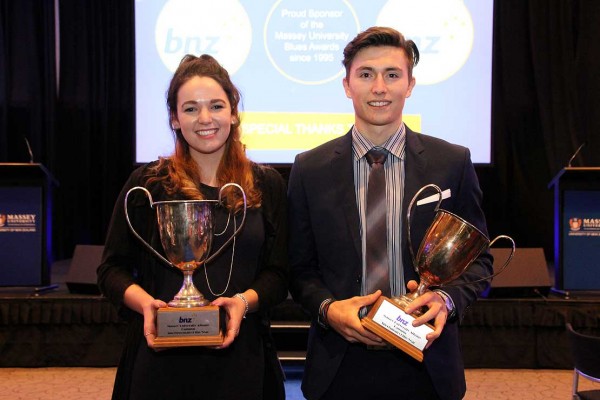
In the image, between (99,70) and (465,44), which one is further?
(99,70)

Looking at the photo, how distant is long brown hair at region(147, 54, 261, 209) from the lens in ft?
5.92

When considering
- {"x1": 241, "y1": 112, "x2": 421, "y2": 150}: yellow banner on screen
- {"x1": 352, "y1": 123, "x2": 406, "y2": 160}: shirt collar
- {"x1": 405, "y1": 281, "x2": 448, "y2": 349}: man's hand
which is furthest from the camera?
{"x1": 241, "y1": 112, "x2": 421, "y2": 150}: yellow banner on screen

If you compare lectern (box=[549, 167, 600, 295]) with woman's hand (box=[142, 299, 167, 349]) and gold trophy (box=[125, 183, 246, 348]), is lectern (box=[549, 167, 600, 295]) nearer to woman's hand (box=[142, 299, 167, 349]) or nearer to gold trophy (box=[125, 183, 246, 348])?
gold trophy (box=[125, 183, 246, 348])

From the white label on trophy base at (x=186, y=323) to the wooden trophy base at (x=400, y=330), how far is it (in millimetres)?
392

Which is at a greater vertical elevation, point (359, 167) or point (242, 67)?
point (242, 67)

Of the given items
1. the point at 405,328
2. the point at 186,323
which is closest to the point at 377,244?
the point at 405,328

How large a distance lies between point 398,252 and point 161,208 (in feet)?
2.15

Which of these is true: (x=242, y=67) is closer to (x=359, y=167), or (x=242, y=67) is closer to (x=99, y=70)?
(x=99, y=70)

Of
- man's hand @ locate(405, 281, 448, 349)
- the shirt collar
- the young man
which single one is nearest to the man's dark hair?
the young man

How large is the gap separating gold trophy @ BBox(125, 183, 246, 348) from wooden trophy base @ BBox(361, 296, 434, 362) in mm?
400

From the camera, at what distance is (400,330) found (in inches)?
60.7

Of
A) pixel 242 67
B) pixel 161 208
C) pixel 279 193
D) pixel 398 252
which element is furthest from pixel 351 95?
pixel 242 67

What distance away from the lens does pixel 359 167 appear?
1.86m

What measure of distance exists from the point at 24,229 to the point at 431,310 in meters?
3.48
